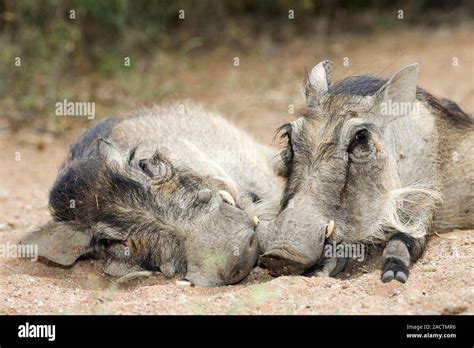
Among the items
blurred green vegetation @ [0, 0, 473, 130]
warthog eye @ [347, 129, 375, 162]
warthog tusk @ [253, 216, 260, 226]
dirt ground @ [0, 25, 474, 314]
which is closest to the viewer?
dirt ground @ [0, 25, 474, 314]

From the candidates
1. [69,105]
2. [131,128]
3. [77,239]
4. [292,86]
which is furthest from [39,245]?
[292,86]

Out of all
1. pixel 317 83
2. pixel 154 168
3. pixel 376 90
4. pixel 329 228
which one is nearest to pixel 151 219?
pixel 154 168

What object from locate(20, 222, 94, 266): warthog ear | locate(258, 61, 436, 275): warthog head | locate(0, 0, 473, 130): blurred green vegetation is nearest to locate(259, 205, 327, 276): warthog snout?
locate(258, 61, 436, 275): warthog head

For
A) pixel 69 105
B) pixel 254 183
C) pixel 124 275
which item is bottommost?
pixel 124 275

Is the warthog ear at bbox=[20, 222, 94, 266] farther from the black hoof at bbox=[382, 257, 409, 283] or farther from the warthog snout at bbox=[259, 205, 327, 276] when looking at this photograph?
the black hoof at bbox=[382, 257, 409, 283]

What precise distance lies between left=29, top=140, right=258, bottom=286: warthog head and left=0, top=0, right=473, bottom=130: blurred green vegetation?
4.48 metres

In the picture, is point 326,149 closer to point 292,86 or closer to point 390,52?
point 292,86

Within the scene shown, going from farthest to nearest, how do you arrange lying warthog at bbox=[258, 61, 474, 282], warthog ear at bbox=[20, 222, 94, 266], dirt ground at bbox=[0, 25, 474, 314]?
warthog ear at bbox=[20, 222, 94, 266], lying warthog at bbox=[258, 61, 474, 282], dirt ground at bbox=[0, 25, 474, 314]

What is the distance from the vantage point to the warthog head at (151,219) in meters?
4.77

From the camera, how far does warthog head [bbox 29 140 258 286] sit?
477cm

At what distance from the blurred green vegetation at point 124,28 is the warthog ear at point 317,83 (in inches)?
184

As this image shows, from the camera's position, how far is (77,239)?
17.5 feet
